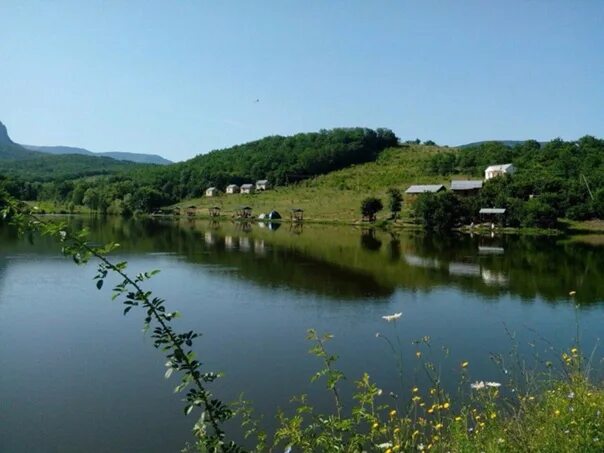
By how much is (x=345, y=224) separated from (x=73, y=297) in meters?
55.8

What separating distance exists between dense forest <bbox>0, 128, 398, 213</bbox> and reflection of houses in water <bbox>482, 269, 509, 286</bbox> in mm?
87263

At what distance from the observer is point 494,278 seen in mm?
30438

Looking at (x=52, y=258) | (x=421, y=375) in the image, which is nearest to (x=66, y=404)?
(x=421, y=375)

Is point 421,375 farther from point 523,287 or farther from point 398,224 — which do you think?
point 398,224

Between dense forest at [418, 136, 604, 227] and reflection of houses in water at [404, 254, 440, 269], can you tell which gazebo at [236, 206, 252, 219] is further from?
reflection of houses in water at [404, 254, 440, 269]

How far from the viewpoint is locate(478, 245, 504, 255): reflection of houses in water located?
42612 millimetres

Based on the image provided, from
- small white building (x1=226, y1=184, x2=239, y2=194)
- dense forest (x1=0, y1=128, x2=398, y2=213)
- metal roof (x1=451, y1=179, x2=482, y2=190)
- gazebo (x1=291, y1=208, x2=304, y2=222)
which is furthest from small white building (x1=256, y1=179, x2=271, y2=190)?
metal roof (x1=451, y1=179, x2=482, y2=190)

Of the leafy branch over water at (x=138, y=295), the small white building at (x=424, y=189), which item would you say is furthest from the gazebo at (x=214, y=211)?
the leafy branch over water at (x=138, y=295)

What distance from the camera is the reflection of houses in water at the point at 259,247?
41.8m

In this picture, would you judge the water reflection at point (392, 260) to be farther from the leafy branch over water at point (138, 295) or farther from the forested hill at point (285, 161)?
the forested hill at point (285, 161)

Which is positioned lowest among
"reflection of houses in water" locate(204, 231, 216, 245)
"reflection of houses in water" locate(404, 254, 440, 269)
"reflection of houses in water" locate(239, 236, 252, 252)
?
"reflection of houses in water" locate(404, 254, 440, 269)

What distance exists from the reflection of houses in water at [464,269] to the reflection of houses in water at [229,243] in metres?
18.4

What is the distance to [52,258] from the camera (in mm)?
35438

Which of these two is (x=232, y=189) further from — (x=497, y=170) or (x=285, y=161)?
(x=497, y=170)
